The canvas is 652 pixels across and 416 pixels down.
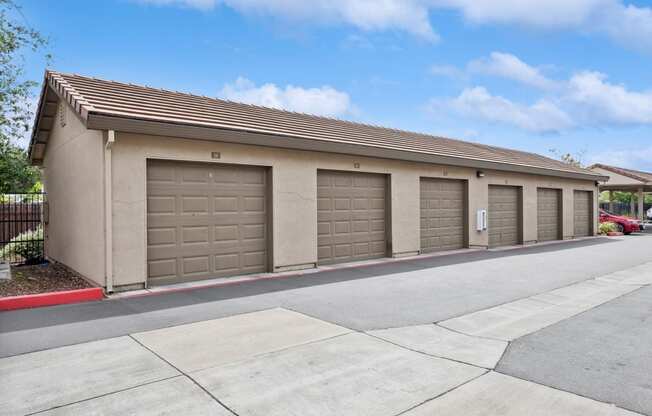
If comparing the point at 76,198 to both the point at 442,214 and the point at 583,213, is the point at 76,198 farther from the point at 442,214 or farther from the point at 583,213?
the point at 583,213

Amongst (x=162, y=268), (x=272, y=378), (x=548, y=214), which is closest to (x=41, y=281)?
(x=162, y=268)

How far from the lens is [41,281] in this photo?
8.45 metres

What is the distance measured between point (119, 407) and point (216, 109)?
25.4 ft

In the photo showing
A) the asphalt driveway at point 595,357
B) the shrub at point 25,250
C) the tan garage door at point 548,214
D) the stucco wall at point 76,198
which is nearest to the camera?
the asphalt driveway at point 595,357

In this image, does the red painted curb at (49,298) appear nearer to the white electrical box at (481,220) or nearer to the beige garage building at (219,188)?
the beige garage building at (219,188)

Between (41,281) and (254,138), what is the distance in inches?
198

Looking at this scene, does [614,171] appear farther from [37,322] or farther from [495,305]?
[37,322]

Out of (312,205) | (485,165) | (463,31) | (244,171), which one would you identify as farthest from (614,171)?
(244,171)

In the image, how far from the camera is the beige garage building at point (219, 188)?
747 centimetres

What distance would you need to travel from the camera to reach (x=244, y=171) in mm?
9094

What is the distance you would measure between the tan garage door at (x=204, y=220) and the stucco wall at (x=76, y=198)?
0.84 m

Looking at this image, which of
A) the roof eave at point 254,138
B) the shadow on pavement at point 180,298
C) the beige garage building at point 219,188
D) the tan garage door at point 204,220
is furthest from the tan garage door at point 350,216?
the tan garage door at point 204,220

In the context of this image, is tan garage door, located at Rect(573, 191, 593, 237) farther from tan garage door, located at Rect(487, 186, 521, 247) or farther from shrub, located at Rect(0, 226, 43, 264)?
shrub, located at Rect(0, 226, 43, 264)

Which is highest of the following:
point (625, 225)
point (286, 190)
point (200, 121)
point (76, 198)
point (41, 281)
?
point (200, 121)
